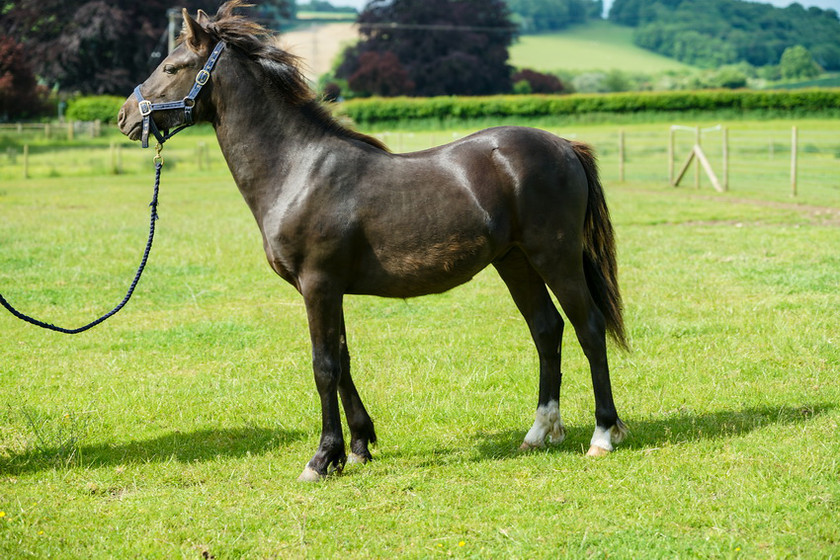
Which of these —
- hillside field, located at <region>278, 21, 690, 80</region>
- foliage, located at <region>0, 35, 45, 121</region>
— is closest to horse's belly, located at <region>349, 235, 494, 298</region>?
foliage, located at <region>0, 35, 45, 121</region>

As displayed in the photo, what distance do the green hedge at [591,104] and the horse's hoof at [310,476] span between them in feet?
174

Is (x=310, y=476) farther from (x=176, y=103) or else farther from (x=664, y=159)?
(x=664, y=159)

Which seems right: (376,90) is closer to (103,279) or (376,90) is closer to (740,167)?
(740,167)

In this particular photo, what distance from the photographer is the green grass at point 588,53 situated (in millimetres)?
113312

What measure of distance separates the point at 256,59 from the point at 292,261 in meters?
1.34

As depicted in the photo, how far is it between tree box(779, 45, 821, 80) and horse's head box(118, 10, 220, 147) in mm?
118549

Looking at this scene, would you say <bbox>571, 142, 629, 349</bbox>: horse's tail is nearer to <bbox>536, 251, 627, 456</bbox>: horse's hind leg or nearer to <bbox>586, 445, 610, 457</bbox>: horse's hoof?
<bbox>536, 251, 627, 456</bbox>: horse's hind leg

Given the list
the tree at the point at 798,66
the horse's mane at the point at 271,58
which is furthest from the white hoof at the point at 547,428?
the tree at the point at 798,66

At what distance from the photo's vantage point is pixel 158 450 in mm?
5867

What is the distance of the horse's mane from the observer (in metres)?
5.42

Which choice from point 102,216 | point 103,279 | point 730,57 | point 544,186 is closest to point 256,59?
point 544,186

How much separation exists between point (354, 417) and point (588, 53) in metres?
124

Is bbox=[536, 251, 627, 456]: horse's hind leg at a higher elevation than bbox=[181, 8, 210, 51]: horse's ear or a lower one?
lower

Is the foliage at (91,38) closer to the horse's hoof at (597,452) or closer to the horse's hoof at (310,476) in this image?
the horse's hoof at (310,476)
